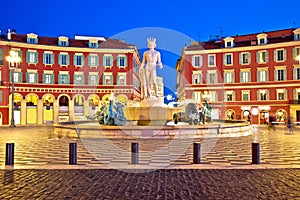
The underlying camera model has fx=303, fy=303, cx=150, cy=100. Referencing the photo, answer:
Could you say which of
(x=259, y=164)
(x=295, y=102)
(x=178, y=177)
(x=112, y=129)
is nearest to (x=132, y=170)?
(x=178, y=177)

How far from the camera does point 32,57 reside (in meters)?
43.4

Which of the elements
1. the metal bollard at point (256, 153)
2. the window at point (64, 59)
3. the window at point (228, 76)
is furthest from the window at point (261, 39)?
the metal bollard at point (256, 153)

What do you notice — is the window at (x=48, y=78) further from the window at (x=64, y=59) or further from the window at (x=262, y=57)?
the window at (x=262, y=57)

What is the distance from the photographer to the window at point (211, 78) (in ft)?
152

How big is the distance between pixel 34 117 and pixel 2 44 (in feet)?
35.6

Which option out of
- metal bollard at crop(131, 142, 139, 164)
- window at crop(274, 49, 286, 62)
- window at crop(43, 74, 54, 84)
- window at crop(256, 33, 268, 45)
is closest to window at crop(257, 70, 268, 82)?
window at crop(274, 49, 286, 62)

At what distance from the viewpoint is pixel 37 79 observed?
1726 inches

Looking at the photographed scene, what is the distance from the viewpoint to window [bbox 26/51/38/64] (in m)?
43.0

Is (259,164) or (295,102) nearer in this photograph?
(259,164)

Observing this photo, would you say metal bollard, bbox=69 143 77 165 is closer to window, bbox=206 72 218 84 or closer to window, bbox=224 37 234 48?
window, bbox=206 72 218 84

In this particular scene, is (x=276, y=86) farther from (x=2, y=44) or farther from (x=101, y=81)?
(x=2, y=44)

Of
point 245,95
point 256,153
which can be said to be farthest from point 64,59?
point 256,153

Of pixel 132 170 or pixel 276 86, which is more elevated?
pixel 276 86

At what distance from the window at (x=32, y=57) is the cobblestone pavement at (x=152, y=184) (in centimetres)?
3799
